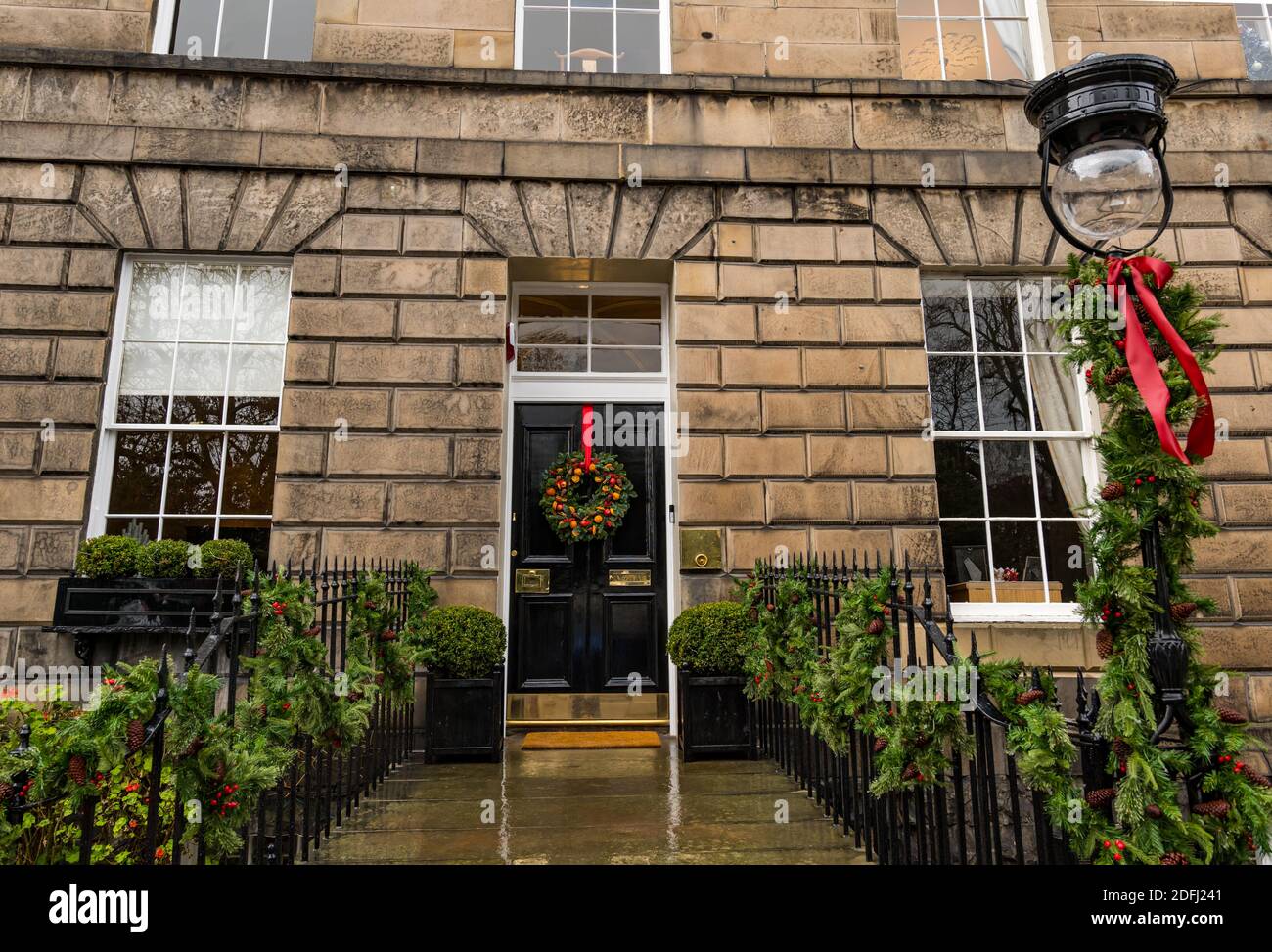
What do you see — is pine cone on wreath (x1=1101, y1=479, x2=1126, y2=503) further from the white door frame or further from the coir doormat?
the white door frame

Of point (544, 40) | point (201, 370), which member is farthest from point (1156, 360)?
point (201, 370)

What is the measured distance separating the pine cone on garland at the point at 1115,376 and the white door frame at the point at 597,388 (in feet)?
16.0

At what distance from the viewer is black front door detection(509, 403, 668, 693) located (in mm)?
7535

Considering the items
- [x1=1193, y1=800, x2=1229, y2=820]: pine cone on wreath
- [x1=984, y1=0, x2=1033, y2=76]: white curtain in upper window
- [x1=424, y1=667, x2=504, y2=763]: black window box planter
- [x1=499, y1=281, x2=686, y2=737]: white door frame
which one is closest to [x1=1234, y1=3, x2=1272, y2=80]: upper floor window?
[x1=984, y1=0, x2=1033, y2=76]: white curtain in upper window

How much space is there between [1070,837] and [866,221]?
21.6 ft

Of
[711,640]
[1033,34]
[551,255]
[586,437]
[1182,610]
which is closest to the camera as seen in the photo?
[1182,610]

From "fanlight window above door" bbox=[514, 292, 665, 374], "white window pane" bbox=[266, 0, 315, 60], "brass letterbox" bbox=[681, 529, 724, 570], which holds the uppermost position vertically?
"white window pane" bbox=[266, 0, 315, 60]

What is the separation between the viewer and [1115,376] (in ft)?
9.62

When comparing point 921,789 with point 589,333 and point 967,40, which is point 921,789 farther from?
point 967,40

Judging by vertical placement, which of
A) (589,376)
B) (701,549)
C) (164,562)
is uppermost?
(589,376)

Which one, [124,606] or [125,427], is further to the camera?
[125,427]

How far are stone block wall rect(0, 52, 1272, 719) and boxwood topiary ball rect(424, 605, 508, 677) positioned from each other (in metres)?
0.79

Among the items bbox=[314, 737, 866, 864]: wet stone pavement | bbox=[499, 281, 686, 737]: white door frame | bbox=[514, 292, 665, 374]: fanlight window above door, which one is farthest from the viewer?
bbox=[514, 292, 665, 374]: fanlight window above door

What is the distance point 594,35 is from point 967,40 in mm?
4094
